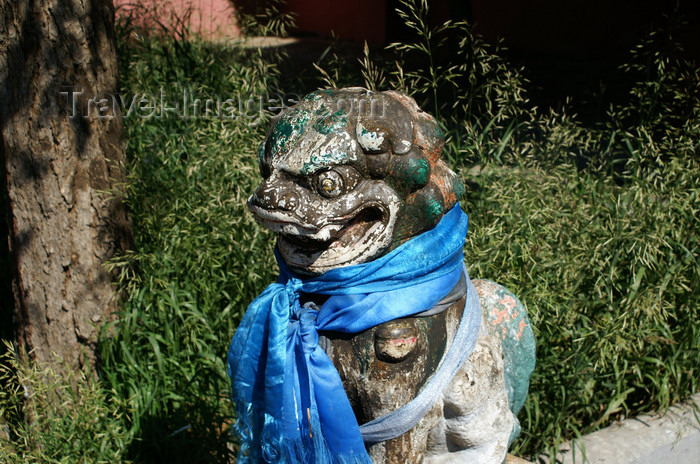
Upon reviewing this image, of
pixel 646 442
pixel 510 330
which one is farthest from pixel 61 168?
pixel 646 442

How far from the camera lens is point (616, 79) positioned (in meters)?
7.69

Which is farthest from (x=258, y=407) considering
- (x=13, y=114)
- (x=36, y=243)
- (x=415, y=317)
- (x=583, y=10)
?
(x=583, y=10)

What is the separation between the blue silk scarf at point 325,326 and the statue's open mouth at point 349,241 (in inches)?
1.2

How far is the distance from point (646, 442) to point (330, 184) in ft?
6.81

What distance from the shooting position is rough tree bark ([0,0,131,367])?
2797 millimetres

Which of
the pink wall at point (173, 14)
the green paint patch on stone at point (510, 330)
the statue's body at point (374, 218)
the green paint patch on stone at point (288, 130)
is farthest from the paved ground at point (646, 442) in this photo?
the pink wall at point (173, 14)

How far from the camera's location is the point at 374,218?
5.38 ft

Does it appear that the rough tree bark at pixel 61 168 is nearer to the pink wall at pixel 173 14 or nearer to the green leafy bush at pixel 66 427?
the green leafy bush at pixel 66 427

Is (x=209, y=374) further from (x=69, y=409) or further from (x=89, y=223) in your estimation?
(x=89, y=223)

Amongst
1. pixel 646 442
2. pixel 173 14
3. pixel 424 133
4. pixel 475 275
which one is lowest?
pixel 646 442

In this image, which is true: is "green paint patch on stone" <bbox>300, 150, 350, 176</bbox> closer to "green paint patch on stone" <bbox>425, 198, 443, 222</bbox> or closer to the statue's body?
the statue's body

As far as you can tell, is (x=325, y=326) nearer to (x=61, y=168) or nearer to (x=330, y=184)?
(x=330, y=184)

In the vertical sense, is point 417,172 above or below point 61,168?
above

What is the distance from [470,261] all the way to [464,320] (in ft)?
3.98
